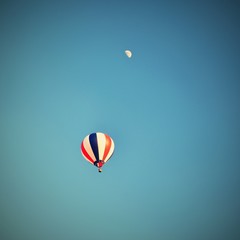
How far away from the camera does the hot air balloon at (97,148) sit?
30.8 ft

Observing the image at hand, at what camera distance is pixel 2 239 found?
1939 cm

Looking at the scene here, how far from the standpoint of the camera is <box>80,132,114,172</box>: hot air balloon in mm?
9375

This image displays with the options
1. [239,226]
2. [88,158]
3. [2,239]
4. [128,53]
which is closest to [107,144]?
[88,158]

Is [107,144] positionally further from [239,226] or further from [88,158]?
[239,226]

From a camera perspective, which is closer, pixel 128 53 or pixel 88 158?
pixel 88 158

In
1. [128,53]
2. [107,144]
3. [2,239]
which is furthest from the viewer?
[2,239]

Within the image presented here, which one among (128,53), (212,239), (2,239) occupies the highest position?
(128,53)

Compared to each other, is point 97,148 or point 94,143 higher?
point 94,143

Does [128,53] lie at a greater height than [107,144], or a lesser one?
greater

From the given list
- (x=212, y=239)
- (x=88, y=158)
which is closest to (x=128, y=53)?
(x=88, y=158)

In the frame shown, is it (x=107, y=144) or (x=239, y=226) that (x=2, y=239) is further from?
(x=239, y=226)

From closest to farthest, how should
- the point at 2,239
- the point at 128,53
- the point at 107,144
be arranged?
the point at 107,144 → the point at 128,53 → the point at 2,239

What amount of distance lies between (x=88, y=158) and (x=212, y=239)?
18.7 metres

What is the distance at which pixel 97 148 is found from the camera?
30.8 feet
